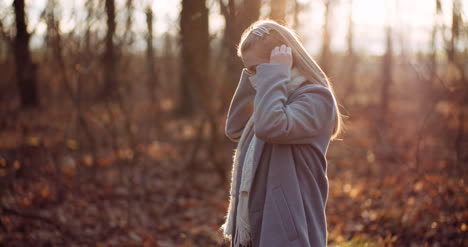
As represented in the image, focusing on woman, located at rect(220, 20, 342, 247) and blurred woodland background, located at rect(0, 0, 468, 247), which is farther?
blurred woodland background, located at rect(0, 0, 468, 247)

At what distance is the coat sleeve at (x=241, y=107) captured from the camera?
8.30 feet

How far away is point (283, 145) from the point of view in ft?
7.16

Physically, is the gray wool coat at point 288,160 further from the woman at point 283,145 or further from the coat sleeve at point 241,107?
the coat sleeve at point 241,107

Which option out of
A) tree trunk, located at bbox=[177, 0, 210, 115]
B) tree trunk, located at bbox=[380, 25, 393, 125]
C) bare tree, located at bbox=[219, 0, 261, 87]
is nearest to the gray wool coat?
bare tree, located at bbox=[219, 0, 261, 87]

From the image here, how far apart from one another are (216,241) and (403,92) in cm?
2044

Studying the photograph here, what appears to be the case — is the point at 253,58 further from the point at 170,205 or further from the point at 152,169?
Answer: the point at 152,169

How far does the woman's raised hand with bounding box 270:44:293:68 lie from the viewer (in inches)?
85.5

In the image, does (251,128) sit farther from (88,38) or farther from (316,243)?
(88,38)

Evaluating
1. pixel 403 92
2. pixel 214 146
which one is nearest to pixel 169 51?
pixel 214 146

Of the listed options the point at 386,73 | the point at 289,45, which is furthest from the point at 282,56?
the point at 386,73

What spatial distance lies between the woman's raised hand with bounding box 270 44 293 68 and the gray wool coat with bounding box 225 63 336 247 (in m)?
0.03

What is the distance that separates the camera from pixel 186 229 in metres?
5.37

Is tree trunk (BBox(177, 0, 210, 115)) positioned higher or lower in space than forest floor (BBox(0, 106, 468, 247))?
higher

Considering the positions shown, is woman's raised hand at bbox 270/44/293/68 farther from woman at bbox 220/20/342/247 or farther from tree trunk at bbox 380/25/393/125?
tree trunk at bbox 380/25/393/125
